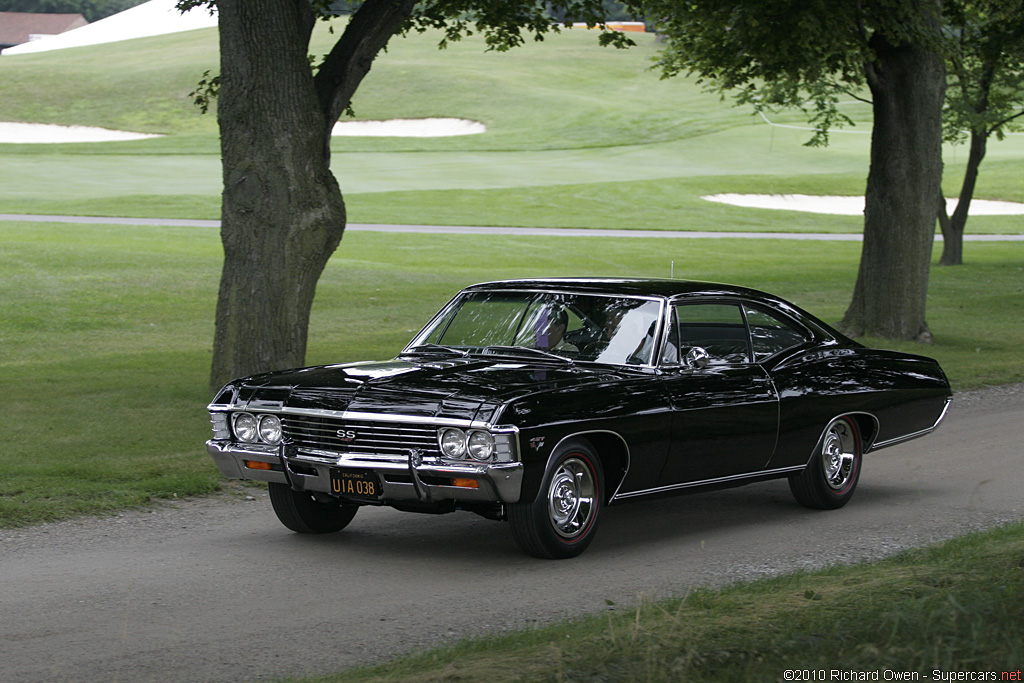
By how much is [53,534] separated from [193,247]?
79.4 feet

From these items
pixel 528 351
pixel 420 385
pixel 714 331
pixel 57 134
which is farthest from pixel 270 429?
pixel 57 134

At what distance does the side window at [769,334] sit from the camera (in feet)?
26.0

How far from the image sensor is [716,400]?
24.0ft

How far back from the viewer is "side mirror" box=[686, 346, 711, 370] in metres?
7.23

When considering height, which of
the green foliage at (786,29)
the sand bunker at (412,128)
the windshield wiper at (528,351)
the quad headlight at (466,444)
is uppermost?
the sand bunker at (412,128)

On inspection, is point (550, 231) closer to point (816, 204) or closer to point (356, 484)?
point (816, 204)

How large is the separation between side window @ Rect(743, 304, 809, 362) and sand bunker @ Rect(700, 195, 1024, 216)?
45.5m

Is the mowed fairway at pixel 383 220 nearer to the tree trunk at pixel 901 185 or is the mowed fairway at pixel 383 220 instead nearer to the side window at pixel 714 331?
the tree trunk at pixel 901 185

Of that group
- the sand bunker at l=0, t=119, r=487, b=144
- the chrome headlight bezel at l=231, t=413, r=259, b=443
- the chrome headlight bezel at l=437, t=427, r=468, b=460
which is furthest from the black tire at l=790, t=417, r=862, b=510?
the sand bunker at l=0, t=119, r=487, b=144

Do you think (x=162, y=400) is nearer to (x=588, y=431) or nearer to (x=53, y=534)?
(x=53, y=534)

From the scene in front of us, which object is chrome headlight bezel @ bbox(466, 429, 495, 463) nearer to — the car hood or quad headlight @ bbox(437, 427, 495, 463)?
quad headlight @ bbox(437, 427, 495, 463)

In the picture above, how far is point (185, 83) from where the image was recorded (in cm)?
8362

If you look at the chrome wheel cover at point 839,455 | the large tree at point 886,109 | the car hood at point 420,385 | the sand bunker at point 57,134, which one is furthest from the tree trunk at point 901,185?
the sand bunker at point 57,134

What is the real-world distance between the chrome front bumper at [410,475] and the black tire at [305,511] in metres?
0.52
